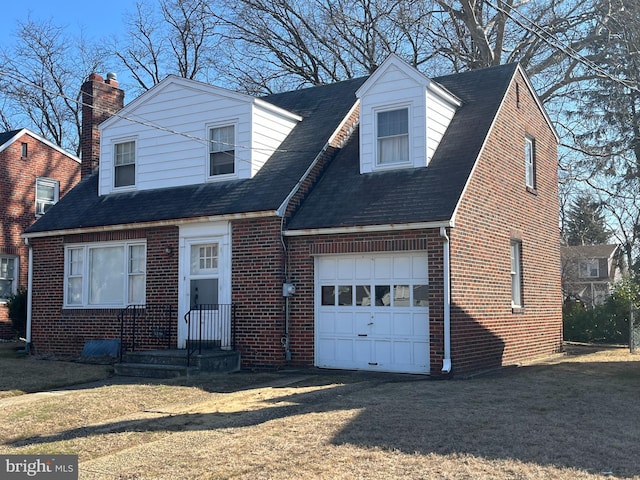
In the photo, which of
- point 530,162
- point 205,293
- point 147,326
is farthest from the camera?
point 530,162

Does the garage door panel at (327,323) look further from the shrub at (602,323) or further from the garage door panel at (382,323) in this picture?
the shrub at (602,323)

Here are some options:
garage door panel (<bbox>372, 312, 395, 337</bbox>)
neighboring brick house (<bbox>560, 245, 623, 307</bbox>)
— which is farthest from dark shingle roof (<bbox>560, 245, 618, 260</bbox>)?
garage door panel (<bbox>372, 312, 395, 337</bbox>)

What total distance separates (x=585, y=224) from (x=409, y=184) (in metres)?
34.5

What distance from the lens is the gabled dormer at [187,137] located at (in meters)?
16.0

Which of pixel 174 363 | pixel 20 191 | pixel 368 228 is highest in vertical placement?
pixel 20 191

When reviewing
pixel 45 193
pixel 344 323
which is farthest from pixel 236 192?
pixel 45 193

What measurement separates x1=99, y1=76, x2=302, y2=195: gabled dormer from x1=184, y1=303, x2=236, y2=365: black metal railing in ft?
10.1

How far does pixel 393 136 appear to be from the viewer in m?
15.1

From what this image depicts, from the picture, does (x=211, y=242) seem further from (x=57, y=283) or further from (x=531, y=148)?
(x=531, y=148)

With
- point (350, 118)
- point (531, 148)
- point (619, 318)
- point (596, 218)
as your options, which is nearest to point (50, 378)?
point (350, 118)

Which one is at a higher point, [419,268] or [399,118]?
[399,118]

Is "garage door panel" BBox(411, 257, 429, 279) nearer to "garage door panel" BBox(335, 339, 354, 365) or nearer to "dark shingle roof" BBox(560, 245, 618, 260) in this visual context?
"garage door panel" BBox(335, 339, 354, 365)

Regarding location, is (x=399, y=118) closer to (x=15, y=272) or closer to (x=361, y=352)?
(x=361, y=352)

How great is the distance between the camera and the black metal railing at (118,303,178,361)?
51.0ft
